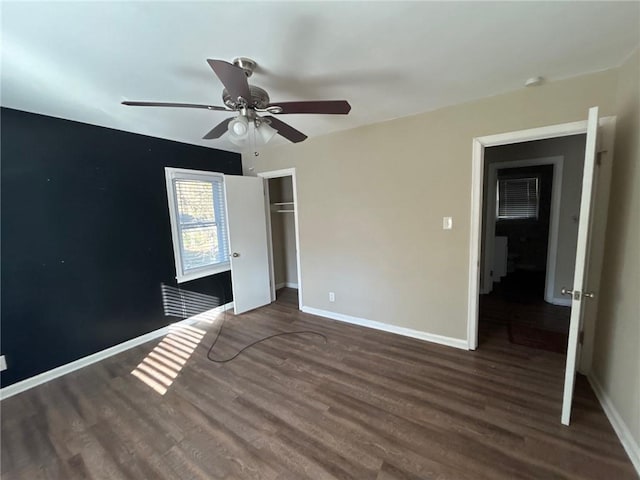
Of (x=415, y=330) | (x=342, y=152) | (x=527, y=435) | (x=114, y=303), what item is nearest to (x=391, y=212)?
(x=342, y=152)

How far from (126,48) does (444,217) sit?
277 cm

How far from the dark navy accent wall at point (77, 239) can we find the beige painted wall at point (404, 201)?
177cm

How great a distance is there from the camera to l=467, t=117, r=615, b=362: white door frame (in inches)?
77.9

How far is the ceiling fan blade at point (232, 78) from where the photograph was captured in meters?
1.23

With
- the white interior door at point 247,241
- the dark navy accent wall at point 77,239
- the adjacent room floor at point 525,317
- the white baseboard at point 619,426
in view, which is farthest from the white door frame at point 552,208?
the dark navy accent wall at point 77,239

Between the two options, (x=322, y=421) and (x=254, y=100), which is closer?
(x=254, y=100)

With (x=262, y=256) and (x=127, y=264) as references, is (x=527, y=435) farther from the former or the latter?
(x=127, y=264)

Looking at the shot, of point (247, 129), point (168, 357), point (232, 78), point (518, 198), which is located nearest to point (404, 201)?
point (247, 129)

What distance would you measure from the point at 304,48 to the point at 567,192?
13.4ft

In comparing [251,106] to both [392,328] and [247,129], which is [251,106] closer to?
[247,129]

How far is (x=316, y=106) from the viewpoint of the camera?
5.46 ft

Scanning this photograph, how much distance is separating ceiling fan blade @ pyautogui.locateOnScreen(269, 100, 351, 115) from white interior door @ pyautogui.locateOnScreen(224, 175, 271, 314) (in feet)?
6.90

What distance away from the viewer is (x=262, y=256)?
13.3 ft

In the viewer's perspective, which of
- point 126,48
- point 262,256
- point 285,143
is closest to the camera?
point 126,48
